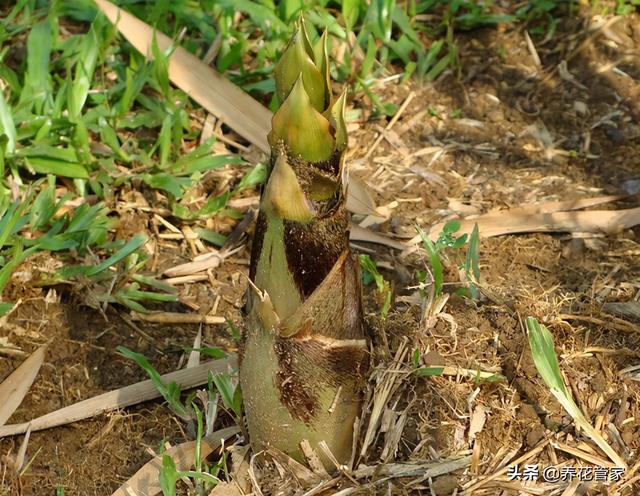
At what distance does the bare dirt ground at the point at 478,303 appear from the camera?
2316 mm

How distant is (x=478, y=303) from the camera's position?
2600mm

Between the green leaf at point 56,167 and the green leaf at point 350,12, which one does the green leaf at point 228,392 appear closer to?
the green leaf at point 56,167

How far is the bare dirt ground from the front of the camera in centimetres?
Answer: 232

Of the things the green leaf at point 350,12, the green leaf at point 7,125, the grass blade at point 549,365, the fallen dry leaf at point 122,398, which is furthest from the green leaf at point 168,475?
the green leaf at point 350,12

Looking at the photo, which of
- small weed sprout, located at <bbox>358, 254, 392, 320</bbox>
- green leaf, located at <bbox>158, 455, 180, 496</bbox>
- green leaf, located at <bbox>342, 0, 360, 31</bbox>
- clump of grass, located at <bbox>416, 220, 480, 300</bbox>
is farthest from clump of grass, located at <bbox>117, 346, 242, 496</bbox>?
green leaf, located at <bbox>342, 0, 360, 31</bbox>

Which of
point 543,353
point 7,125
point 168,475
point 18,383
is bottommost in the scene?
point 18,383

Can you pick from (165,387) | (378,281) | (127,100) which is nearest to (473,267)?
(378,281)

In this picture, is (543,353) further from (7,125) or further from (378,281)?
(7,125)

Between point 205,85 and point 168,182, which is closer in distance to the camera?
point 168,182

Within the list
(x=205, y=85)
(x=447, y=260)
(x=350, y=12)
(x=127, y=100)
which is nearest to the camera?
(x=447, y=260)

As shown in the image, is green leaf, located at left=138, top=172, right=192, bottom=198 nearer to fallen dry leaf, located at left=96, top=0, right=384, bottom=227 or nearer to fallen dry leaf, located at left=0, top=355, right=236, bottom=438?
fallen dry leaf, located at left=96, top=0, right=384, bottom=227

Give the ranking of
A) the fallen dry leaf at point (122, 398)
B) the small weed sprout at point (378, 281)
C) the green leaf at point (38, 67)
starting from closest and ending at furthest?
1. the small weed sprout at point (378, 281)
2. the fallen dry leaf at point (122, 398)
3. the green leaf at point (38, 67)

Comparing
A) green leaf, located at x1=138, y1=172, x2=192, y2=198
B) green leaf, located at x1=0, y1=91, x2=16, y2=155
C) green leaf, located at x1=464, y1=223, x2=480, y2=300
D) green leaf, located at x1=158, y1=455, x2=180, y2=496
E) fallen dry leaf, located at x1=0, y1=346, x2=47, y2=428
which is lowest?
fallen dry leaf, located at x1=0, y1=346, x2=47, y2=428

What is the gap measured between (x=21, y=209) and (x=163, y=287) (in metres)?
0.50
